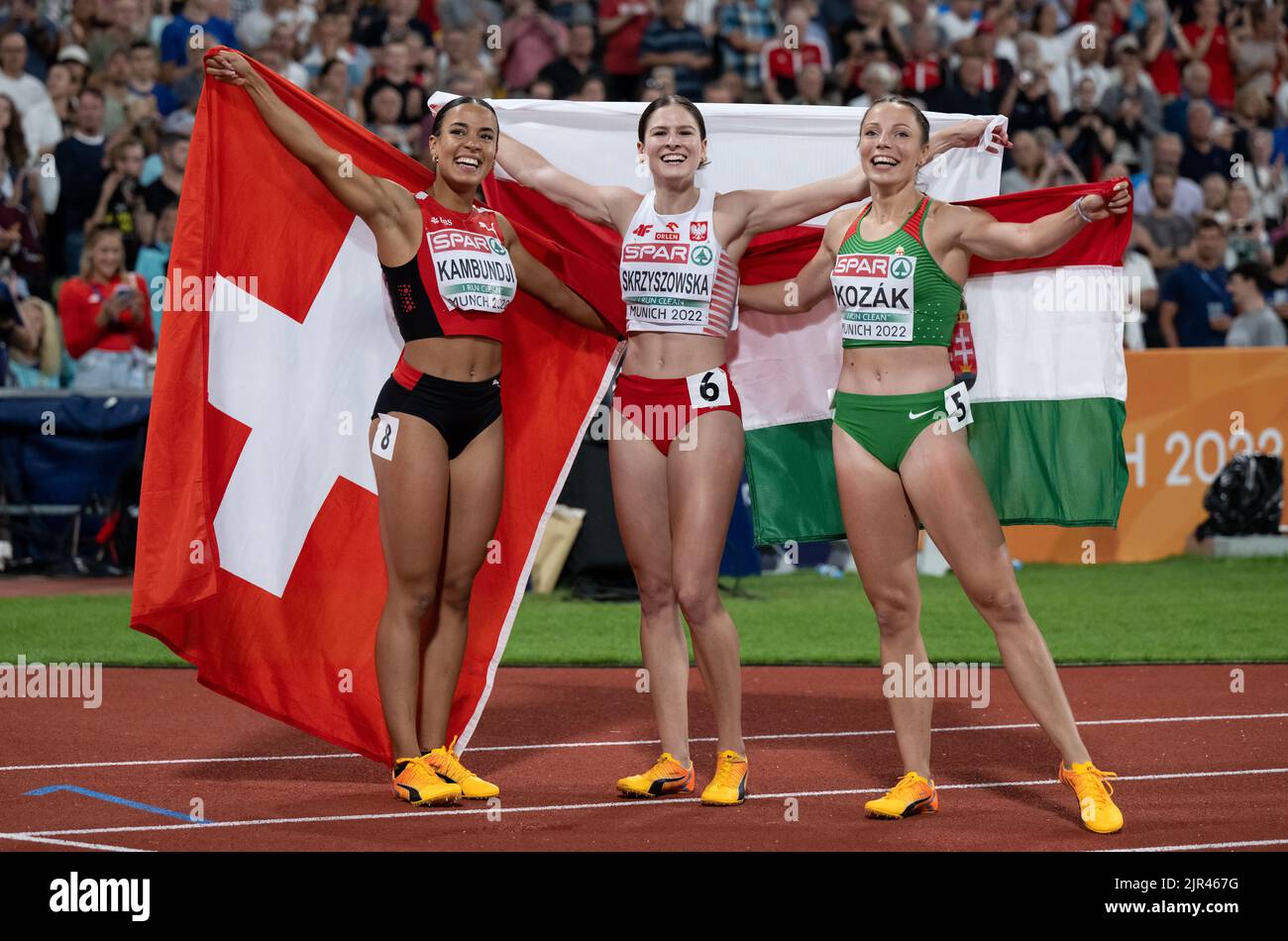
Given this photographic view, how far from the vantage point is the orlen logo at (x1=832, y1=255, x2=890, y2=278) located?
6035 millimetres

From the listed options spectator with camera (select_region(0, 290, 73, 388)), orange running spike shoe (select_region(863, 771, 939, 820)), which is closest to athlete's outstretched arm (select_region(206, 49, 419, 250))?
orange running spike shoe (select_region(863, 771, 939, 820))

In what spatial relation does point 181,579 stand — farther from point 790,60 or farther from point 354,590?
point 790,60

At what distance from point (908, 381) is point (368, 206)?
6.93 ft

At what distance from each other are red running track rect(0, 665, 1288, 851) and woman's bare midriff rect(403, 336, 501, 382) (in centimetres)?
160

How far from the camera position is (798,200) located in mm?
6566

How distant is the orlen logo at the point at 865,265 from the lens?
19.8 ft

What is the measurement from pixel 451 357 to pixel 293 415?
2.82ft

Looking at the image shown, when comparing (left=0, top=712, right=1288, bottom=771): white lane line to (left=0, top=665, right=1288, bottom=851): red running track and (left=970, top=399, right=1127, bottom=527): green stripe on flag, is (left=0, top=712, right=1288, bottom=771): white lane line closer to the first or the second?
(left=0, top=665, right=1288, bottom=851): red running track

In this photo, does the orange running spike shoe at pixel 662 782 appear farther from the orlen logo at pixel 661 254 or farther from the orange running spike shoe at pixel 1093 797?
the orlen logo at pixel 661 254

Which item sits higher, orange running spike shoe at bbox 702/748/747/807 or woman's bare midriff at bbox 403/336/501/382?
woman's bare midriff at bbox 403/336/501/382

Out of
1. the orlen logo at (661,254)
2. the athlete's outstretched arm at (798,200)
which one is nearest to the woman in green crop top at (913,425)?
the athlete's outstretched arm at (798,200)

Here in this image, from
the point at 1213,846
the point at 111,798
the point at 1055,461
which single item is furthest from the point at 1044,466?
the point at 111,798

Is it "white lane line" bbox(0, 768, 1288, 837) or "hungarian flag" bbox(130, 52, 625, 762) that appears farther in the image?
"hungarian flag" bbox(130, 52, 625, 762)

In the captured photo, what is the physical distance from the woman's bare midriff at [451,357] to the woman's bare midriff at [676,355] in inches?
23.3
